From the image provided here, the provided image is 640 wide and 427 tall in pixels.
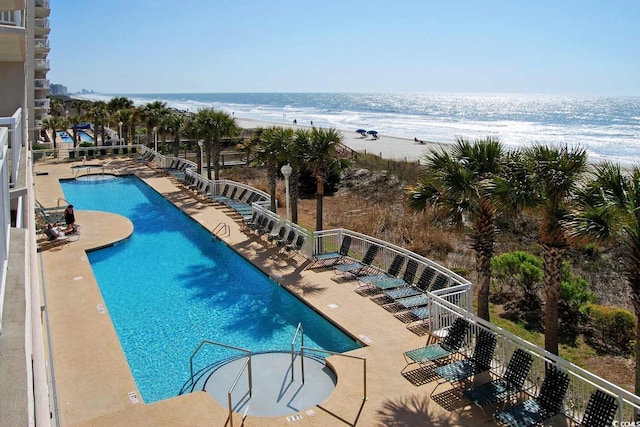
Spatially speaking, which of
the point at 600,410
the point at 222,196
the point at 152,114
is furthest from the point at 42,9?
the point at 600,410

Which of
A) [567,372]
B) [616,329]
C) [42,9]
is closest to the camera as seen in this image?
[567,372]

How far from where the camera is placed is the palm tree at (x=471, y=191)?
A: 9.56m

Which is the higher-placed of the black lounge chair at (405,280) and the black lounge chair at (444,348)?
the black lounge chair at (405,280)

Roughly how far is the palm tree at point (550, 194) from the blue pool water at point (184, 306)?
4083 millimetres

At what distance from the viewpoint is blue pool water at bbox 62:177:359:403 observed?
400 inches

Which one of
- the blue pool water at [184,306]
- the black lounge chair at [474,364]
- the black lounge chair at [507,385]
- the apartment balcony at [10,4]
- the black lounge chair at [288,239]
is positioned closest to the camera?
the apartment balcony at [10,4]

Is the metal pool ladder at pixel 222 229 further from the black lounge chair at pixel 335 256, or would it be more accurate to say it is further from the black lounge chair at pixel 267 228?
the black lounge chair at pixel 335 256

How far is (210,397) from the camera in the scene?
8.17m

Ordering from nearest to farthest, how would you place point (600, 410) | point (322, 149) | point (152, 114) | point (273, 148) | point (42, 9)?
point (600, 410)
point (322, 149)
point (273, 148)
point (42, 9)
point (152, 114)

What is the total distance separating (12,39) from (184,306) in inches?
285

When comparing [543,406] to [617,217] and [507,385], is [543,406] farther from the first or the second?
[617,217]

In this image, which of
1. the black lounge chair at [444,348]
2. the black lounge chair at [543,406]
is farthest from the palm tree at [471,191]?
the black lounge chair at [543,406]

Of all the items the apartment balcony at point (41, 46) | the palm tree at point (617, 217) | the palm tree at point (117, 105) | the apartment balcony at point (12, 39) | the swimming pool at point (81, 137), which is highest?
the apartment balcony at point (41, 46)

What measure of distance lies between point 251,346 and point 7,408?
8726mm
